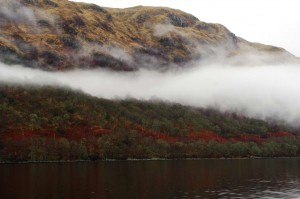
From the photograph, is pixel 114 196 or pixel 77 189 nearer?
pixel 114 196

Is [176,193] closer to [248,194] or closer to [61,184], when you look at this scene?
[248,194]

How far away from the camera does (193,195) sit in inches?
4289

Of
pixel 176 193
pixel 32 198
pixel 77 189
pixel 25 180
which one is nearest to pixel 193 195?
pixel 176 193

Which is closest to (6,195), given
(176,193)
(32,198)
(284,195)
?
(32,198)

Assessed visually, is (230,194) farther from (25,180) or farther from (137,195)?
(25,180)

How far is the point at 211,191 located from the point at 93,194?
122 ft

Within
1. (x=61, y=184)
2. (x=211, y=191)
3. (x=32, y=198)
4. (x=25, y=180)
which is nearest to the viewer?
(x=32, y=198)

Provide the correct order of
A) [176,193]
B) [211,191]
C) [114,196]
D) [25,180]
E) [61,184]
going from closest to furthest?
[114,196] → [176,193] → [211,191] → [61,184] → [25,180]

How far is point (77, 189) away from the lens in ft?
385

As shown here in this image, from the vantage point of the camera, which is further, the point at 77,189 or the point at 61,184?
the point at 61,184

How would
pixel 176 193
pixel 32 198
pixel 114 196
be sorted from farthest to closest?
pixel 176 193, pixel 114 196, pixel 32 198

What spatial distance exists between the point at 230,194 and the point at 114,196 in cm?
3444

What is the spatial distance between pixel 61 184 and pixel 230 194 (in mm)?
55843

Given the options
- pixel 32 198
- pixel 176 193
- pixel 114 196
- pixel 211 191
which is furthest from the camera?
pixel 211 191
